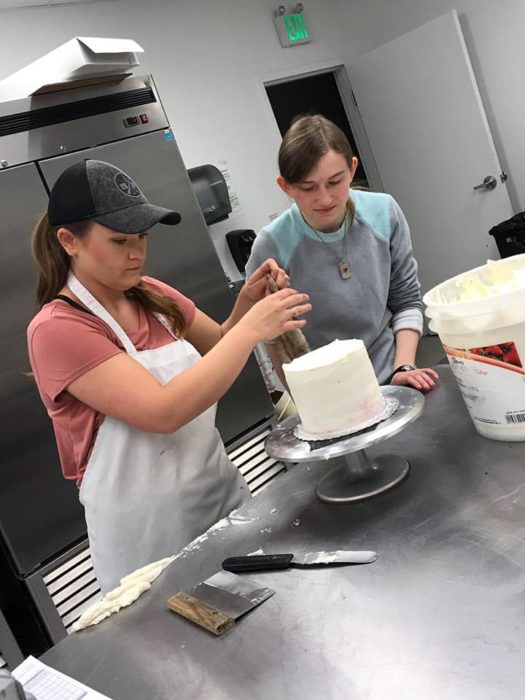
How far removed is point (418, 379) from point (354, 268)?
15.7 inches

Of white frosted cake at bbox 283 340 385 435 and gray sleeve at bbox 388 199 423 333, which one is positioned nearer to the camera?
white frosted cake at bbox 283 340 385 435

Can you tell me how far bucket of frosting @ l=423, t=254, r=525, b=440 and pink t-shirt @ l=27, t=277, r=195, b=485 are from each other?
633 mm

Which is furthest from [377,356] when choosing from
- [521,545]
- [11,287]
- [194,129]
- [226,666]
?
[194,129]

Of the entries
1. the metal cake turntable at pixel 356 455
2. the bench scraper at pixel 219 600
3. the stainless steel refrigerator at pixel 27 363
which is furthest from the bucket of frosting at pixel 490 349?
the stainless steel refrigerator at pixel 27 363

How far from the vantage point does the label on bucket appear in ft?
3.39

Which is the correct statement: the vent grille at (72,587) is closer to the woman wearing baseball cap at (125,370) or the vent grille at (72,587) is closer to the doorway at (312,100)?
the woman wearing baseball cap at (125,370)

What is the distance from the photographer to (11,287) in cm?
228

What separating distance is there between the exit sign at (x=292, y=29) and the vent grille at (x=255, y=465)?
2990mm

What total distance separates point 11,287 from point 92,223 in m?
1.15

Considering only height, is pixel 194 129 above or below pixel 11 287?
above

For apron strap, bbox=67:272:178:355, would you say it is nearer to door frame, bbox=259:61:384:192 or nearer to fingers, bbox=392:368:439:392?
fingers, bbox=392:368:439:392

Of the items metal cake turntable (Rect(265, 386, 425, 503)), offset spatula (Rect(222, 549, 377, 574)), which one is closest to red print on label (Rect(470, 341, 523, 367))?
metal cake turntable (Rect(265, 386, 425, 503))

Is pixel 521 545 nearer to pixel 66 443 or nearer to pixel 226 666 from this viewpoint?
pixel 226 666

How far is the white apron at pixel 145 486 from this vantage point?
1347 millimetres
